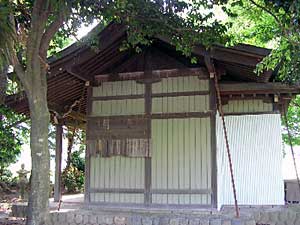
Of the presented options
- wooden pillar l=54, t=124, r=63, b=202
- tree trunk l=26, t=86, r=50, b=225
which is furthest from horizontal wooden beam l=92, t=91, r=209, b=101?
tree trunk l=26, t=86, r=50, b=225

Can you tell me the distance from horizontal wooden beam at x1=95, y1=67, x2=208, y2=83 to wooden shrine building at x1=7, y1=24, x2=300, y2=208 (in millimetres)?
20

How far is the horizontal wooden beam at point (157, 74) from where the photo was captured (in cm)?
745

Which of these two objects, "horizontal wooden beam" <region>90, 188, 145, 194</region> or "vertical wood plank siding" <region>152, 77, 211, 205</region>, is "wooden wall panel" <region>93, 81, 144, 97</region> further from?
"horizontal wooden beam" <region>90, 188, 145, 194</region>

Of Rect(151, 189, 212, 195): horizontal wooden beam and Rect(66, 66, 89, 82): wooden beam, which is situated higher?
Rect(66, 66, 89, 82): wooden beam

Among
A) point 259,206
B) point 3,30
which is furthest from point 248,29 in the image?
point 3,30

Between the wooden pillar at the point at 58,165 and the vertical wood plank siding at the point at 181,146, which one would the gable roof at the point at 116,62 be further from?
the wooden pillar at the point at 58,165

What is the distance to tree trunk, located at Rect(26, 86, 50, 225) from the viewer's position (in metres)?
5.24

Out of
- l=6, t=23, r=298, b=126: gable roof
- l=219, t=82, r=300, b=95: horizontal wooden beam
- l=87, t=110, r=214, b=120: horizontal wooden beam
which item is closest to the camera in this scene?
l=6, t=23, r=298, b=126: gable roof

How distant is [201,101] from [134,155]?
5.60ft

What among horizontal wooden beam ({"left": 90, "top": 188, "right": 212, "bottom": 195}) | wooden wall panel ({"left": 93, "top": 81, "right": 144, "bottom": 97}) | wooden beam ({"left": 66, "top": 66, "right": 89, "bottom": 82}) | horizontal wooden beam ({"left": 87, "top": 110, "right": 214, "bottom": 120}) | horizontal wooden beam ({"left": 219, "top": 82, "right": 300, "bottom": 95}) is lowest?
horizontal wooden beam ({"left": 90, "top": 188, "right": 212, "bottom": 195})

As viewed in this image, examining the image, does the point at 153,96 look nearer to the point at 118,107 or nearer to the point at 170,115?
the point at 170,115

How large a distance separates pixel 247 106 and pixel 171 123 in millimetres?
1884

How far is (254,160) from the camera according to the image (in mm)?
8039

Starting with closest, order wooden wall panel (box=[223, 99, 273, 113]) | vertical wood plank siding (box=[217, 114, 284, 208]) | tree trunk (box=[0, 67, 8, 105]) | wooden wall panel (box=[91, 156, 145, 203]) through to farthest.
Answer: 1. wooden wall panel (box=[91, 156, 145, 203])
2. vertical wood plank siding (box=[217, 114, 284, 208])
3. wooden wall panel (box=[223, 99, 273, 113])
4. tree trunk (box=[0, 67, 8, 105])
